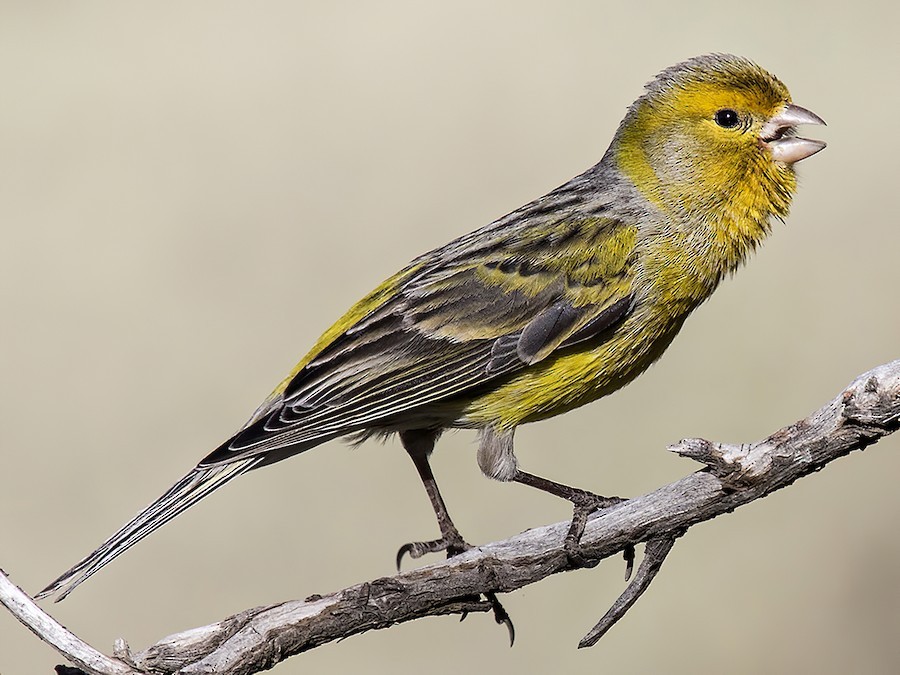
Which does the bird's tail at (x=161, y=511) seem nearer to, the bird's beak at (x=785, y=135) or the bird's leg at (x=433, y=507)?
the bird's leg at (x=433, y=507)

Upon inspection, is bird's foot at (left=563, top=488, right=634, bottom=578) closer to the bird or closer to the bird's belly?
the bird

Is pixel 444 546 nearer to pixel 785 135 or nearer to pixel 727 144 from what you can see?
pixel 727 144

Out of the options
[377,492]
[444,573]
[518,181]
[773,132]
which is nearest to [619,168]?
[773,132]

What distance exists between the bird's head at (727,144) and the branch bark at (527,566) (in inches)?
63.9

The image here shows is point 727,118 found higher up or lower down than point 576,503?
higher up

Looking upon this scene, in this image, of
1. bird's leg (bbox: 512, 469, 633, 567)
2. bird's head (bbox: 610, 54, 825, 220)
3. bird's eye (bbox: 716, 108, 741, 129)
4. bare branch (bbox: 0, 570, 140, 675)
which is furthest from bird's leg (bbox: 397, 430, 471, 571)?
bare branch (bbox: 0, 570, 140, 675)

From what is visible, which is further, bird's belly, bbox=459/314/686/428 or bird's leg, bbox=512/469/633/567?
bird's belly, bbox=459/314/686/428

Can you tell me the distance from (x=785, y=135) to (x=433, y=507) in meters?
2.11

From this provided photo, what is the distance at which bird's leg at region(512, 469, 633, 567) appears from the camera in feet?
12.6

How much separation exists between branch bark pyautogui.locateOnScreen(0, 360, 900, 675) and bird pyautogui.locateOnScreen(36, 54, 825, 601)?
2.05 ft

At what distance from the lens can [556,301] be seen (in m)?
4.84

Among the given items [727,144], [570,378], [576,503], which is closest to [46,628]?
[576,503]

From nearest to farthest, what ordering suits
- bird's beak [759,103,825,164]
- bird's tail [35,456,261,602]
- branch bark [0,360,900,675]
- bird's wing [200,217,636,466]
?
branch bark [0,360,900,675] < bird's tail [35,456,261,602] < bird's wing [200,217,636,466] < bird's beak [759,103,825,164]

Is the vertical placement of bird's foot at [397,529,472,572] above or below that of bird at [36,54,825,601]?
below
